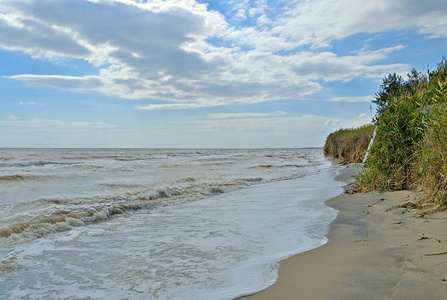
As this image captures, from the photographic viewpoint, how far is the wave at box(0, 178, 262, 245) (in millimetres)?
4562

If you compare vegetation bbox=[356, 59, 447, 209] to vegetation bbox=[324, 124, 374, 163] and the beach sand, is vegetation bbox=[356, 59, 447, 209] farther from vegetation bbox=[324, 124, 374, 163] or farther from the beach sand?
vegetation bbox=[324, 124, 374, 163]

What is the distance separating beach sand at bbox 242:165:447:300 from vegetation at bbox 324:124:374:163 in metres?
10.6

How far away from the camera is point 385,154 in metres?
6.16

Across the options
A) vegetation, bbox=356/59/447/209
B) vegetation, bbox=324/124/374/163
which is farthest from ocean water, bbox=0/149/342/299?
vegetation, bbox=324/124/374/163

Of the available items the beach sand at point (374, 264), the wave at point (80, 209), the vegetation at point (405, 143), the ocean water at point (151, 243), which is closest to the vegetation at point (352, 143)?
the vegetation at point (405, 143)

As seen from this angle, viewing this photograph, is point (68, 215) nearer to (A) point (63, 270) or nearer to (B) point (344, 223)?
(A) point (63, 270)

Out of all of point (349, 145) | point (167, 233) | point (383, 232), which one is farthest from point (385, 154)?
point (349, 145)

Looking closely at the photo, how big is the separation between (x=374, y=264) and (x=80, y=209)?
518 cm

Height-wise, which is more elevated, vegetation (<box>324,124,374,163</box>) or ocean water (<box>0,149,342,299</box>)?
vegetation (<box>324,124,374,163</box>)

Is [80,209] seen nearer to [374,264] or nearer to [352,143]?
[374,264]

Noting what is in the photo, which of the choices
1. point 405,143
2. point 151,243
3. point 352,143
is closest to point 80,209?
point 151,243

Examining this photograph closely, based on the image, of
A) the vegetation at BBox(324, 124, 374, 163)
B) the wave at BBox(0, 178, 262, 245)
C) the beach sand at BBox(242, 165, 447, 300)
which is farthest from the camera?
the vegetation at BBox(324, 124, 374, 163)

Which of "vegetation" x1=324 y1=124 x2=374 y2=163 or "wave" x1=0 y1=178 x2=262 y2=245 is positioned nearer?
"wave" x1=0 y1=178 x2=262 y2=245

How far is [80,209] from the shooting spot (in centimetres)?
596
